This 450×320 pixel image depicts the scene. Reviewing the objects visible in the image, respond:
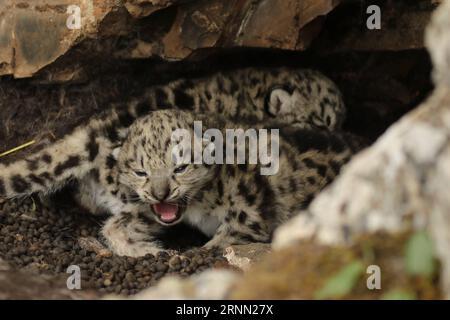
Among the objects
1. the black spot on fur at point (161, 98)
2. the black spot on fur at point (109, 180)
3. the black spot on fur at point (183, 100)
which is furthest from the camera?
the black spot on fur at point (183, 100)

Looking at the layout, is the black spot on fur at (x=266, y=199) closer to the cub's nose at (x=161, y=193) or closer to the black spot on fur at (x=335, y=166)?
the black spot on fur at (x=335, y=166)

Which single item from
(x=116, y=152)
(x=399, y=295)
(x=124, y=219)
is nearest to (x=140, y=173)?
(x=116, y=152)

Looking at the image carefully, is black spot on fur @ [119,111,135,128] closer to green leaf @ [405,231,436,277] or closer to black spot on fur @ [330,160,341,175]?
black spot on fur @ [330,160,341,175]

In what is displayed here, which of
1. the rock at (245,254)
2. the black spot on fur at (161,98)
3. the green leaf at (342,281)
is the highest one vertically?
the black spot on fur at (161,98)

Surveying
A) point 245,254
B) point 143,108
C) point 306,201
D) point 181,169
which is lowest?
point 245,254

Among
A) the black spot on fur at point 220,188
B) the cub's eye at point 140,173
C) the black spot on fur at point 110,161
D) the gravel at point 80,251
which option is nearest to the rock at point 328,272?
the gravel at point 80,251

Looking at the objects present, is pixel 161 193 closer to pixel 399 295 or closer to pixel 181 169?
pixel 181 169

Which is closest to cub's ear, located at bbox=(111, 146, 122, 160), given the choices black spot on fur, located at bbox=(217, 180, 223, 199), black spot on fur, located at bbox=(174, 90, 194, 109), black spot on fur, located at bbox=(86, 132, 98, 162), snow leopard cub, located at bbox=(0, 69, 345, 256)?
snow leopard cub, located at bbox=(0, 69, 345, 256)
